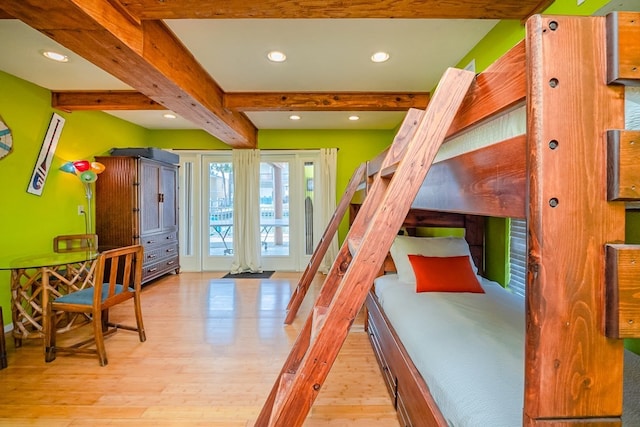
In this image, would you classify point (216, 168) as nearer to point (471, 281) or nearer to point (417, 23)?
point (417, 23)

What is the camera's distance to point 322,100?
3336 mm

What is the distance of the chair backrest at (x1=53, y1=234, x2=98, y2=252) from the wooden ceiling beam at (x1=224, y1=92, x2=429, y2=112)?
2.15 m

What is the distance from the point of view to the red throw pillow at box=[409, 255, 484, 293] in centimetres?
208

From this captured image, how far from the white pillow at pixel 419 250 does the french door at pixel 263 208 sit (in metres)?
2.74

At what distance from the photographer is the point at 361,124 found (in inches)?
186

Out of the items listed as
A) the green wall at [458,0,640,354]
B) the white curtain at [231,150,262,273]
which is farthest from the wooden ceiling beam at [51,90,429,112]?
the white curtain at [231,150,262,273]

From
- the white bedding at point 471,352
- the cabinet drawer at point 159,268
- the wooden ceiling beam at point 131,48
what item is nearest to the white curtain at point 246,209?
the cabinet drawer at point 159,268

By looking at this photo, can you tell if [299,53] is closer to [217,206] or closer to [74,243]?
[74,243]

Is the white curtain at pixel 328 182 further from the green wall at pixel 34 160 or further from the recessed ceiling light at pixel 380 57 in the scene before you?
the green wall at pixel 34 160

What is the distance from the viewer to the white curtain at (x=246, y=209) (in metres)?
5.00

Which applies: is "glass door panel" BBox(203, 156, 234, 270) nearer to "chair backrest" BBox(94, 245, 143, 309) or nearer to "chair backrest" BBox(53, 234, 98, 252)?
"chair backrest" BBox(53, 234, 98, 252)

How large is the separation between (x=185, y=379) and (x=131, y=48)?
214 centimetres

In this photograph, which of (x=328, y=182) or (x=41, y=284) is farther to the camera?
(x=328, y=182)

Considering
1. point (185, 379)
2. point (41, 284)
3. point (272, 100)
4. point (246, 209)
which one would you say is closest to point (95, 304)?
point (41, 284)
